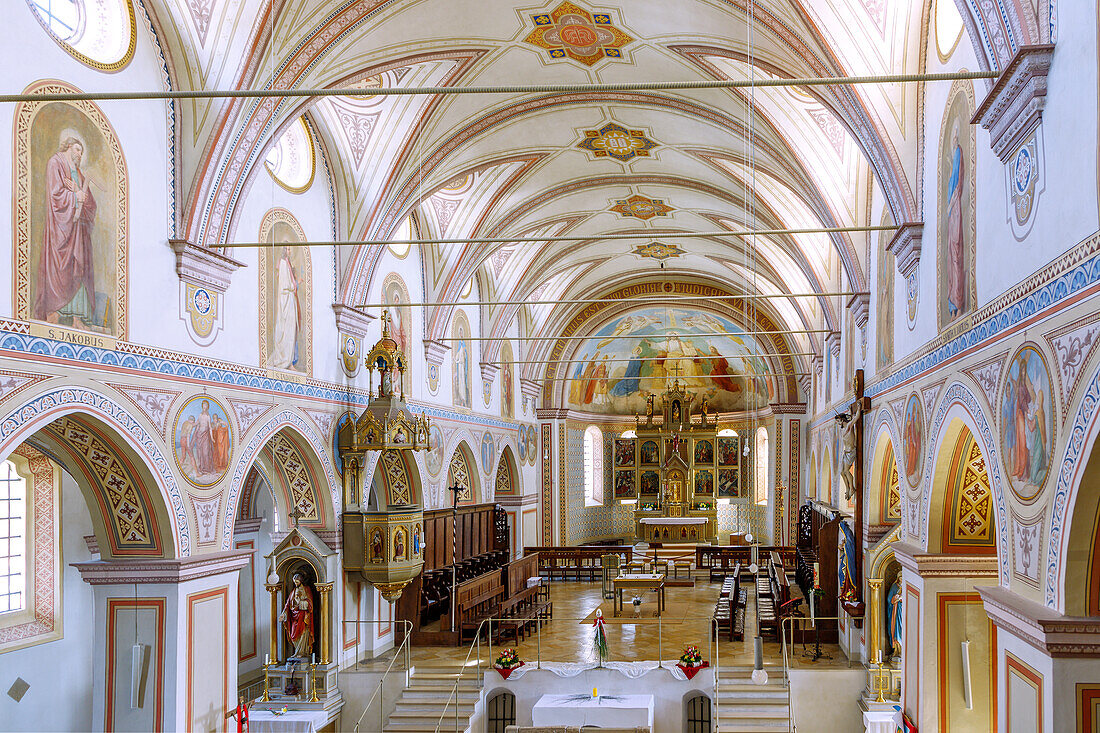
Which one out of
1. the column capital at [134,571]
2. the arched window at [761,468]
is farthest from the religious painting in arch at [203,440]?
the arched window at [761,468]

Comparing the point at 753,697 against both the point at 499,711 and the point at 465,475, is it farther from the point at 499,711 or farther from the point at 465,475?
the point at 465,475

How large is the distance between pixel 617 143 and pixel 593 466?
21310 millimetres

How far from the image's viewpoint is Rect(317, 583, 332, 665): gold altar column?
54.0 feet

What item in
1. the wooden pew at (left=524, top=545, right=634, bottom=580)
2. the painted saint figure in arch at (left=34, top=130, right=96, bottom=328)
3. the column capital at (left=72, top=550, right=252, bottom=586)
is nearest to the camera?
the painted saint figure in arch at (left=34, top=130, right=96, bottom=328)

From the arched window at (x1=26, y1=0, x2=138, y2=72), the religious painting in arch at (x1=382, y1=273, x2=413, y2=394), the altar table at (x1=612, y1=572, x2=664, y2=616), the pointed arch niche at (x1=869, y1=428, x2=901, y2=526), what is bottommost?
the altar table at (x1=612, y1=572, x2=664, y2=616)

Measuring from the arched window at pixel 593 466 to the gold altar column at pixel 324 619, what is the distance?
894 inches

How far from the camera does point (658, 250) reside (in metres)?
29.7

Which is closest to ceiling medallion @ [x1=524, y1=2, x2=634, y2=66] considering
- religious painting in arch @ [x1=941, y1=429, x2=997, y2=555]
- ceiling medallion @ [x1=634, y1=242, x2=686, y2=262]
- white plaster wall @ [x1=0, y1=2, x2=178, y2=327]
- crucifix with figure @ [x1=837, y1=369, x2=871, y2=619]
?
white plaster wall @ [x1=0, y1=2, x2=178, y2=327]

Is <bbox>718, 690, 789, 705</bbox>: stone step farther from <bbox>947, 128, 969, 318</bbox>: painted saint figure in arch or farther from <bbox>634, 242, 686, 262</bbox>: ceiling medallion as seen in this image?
<bbox>634, 242, 686, 262</bbox>: ceiling medallion

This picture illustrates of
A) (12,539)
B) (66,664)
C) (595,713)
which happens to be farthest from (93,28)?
(595,713)

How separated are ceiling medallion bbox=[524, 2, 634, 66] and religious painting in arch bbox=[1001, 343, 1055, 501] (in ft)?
28.6

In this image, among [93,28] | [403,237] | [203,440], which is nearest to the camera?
[93,28]

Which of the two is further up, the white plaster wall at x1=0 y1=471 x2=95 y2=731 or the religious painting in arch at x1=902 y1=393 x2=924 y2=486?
the religious painting in arch at x1=902 y1=393 x2=924 y2=486

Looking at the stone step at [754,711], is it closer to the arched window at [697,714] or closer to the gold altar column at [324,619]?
the arched window at [697,714]
